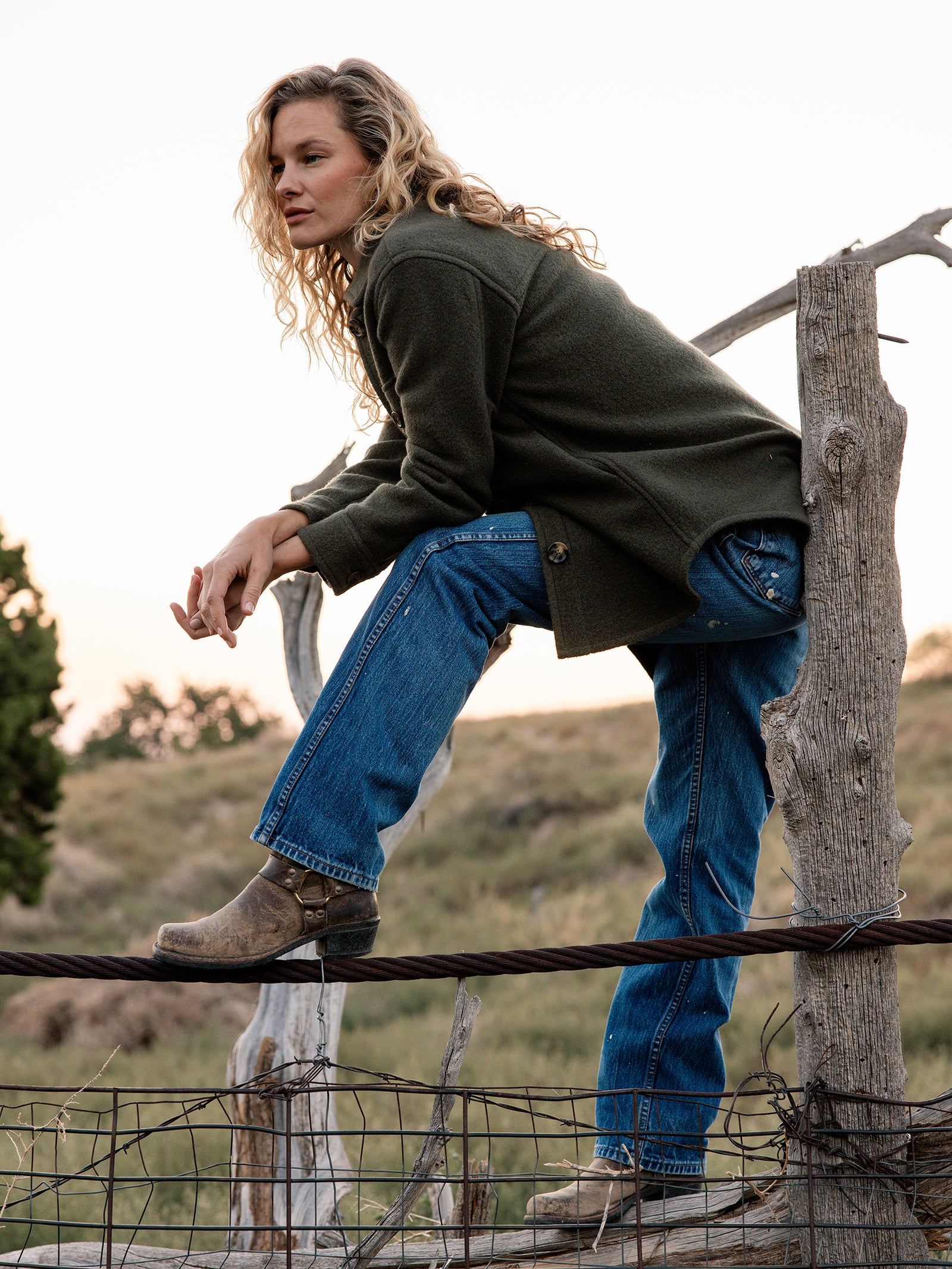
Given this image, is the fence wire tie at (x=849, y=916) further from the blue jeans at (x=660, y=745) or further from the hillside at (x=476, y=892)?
the hillside at (x=476, y=892)

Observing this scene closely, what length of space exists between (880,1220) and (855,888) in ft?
1.84

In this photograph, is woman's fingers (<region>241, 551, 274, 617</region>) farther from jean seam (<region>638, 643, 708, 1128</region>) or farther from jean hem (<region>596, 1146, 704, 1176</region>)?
jean hem (<region>596, 1146, 704, 1176</region>)

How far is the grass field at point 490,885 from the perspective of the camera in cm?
812

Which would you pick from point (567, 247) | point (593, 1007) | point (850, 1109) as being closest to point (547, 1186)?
point (593, 1007)

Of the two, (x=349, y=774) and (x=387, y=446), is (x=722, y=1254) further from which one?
(x=387, y=446)

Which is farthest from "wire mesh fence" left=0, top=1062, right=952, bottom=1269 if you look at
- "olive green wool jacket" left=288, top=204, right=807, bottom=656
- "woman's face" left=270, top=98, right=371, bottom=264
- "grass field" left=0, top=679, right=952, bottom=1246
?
"grass field" left=0, top=679, right=952, bottom=1246

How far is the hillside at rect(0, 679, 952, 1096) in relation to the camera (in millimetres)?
8258

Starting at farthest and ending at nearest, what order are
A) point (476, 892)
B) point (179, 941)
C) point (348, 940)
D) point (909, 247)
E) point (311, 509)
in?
point (476, 892), point (909, 247), point (311, 509), point (348, 940), point (179, 941)

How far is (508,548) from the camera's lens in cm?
216

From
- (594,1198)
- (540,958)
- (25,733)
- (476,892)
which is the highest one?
(25,733)

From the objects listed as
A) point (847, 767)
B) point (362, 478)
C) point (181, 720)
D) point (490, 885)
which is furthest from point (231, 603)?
point (181, 720)

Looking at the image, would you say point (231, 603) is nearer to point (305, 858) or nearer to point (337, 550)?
point (337, 550)

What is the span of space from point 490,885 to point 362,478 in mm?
11420

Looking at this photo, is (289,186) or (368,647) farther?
(289,186)
